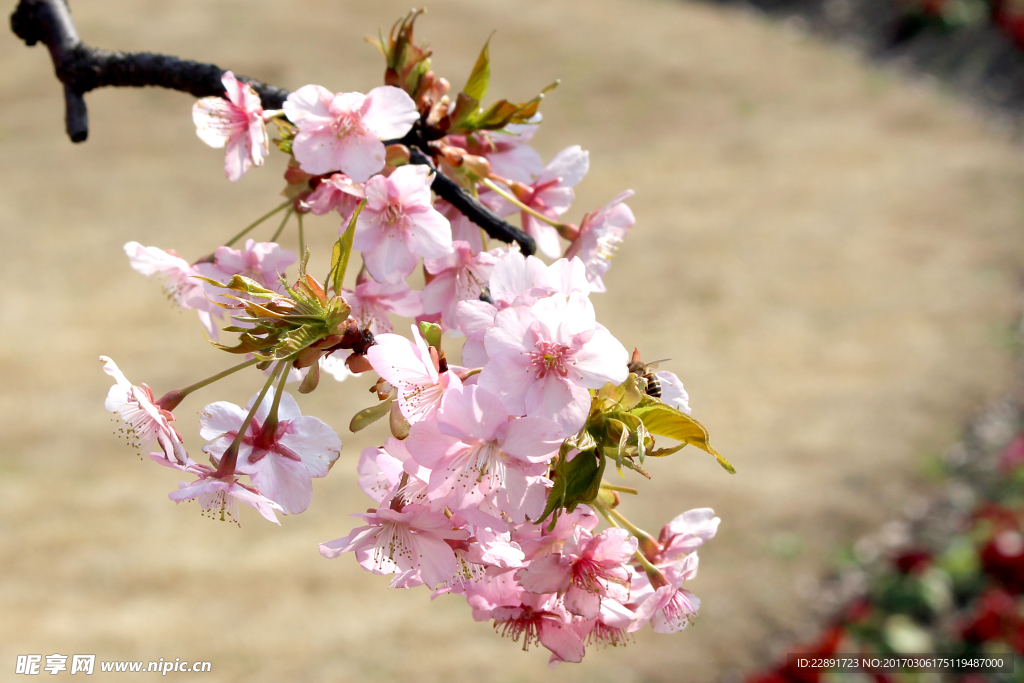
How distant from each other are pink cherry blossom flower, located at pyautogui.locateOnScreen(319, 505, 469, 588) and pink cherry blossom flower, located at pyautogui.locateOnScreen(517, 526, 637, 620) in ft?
0.24

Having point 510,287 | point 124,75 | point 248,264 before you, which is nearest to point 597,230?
point 510,287

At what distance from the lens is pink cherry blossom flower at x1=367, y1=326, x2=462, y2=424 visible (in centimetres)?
69

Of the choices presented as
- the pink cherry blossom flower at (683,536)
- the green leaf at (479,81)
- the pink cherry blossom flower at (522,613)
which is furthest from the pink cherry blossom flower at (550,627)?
the green leaf at (479,81)

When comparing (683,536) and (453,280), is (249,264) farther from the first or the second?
A: (683,536)

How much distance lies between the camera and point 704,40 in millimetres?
9195

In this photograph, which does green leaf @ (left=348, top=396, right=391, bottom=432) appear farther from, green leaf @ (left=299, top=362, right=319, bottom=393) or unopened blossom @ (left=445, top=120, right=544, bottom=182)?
unopened blossom @ (left=445, top=120, right=544, bottom=182)

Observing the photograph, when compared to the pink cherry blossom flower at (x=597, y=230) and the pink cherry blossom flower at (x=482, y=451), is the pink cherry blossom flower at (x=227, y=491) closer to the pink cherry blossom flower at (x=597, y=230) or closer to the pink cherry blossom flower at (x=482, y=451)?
the pink cherry blossom flower at (x=482, y=451)

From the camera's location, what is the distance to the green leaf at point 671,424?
699 millimetres

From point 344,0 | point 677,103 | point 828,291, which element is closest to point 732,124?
point 677,103

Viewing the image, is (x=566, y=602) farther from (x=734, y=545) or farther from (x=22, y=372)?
(x=22, y=372)

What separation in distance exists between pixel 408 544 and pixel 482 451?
0.16m

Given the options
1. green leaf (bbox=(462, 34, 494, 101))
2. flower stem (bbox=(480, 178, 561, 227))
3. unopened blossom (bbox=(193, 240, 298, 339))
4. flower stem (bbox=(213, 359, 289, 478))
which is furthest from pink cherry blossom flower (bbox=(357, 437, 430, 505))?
green leaf (bbox=(462, 34, 494, 101))

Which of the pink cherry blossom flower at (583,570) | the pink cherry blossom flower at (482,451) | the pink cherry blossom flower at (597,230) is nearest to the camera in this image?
the pink cherry blossom flower at (482,451)

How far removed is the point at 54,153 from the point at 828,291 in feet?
20.1
